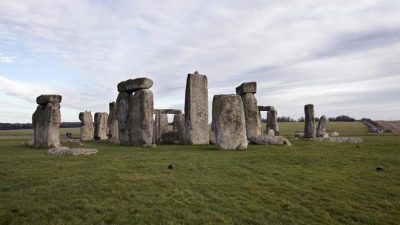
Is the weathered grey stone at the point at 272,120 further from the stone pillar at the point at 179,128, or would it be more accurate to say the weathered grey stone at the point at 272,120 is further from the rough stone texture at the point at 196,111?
the rough stone texture at the point at 196,111

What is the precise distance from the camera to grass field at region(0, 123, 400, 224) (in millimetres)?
9188

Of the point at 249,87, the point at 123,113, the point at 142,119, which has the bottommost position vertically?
the point at 142,119

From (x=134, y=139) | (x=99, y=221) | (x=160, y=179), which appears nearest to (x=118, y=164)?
(x=160, y=179)

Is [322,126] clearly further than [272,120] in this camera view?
No

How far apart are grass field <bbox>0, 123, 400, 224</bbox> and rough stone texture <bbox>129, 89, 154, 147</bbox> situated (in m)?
7.88

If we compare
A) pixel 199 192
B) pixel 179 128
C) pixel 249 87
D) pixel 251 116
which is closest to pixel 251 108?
pixel 251 116

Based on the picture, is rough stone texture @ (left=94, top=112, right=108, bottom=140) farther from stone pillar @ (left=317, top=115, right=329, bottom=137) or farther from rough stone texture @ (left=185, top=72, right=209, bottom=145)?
stone pillar @ (left=317, top=115, right=329, bottom=137)

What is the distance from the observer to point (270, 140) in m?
22.9

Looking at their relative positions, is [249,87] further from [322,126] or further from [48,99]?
[322,126]

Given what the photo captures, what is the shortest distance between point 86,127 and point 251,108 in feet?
57.0

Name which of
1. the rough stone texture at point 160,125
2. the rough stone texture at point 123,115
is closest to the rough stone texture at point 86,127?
the rough stone texture at point 160,125

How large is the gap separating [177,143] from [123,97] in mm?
4701

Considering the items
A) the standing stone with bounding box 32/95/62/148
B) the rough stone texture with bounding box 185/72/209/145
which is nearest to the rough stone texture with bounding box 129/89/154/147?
the rough stone texture with bounding box 185/72/209/145

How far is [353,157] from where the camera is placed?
16.5m
